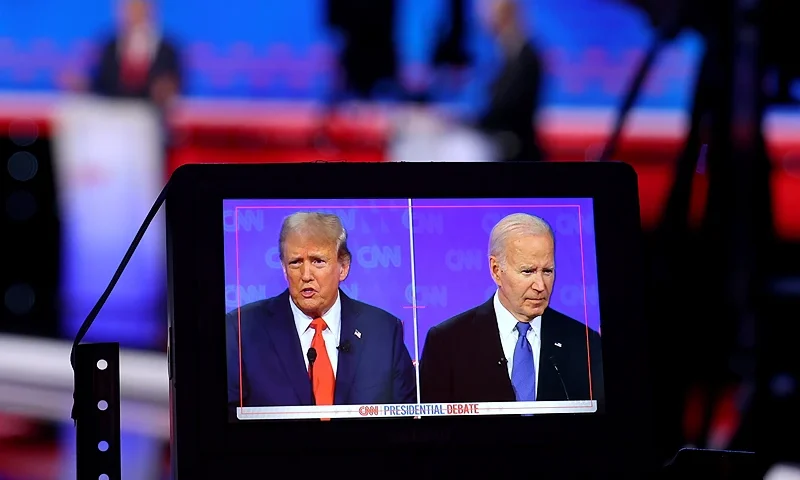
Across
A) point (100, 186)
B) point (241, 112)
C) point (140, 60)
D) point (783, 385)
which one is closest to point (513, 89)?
point (241, 112)

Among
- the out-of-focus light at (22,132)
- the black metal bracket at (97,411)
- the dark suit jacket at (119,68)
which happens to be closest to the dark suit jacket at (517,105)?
the dark suit jacket at (119,68)

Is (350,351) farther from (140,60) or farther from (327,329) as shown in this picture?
(140,60)

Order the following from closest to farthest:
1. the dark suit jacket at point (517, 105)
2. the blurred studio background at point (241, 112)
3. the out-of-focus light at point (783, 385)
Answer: the out-of-focus light at point (783, 385), the blurred studio background at point (241, 112), the dark suit jacket at point (517, 105)

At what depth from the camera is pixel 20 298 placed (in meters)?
3.30

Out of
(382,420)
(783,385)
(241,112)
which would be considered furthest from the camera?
(241,112)

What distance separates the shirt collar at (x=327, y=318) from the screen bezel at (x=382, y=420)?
66 millimetres

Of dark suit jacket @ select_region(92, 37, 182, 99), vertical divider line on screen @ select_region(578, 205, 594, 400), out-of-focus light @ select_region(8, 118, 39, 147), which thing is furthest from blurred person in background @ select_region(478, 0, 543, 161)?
vertical divider line on screen @ select_region(578, 205, 594, 400)

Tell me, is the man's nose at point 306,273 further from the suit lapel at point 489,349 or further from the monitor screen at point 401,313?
the suit lapel at point 489,349

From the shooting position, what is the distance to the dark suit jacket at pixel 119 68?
3.37 metres

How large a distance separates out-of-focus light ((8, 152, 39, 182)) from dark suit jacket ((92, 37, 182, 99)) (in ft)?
1.09

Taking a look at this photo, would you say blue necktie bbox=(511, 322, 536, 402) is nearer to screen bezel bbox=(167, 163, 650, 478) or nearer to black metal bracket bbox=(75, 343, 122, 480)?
screen bezel bbox=(167, 163, 650, 478)

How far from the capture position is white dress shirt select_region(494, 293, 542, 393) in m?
0.91

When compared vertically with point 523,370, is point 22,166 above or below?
above

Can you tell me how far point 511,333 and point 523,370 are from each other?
3 centimetres
